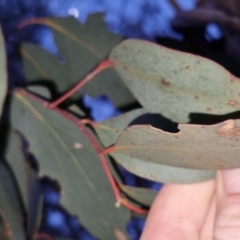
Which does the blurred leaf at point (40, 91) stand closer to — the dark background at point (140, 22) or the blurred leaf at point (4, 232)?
the dark background at point (140, 22)

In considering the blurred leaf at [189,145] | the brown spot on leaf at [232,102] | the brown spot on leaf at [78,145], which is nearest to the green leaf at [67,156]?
the brown spot on leaf at [78,145]

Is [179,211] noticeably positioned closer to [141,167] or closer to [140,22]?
[141,167]

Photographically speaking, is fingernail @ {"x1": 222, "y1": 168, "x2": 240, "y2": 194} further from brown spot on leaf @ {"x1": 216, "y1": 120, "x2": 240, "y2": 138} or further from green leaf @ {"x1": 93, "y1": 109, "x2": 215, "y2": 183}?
brown spot on leaf @ {"x1": 216, "y1": 120, "x2": 240, "y2": 138}

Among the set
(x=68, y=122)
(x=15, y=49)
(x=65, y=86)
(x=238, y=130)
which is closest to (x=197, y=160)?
(x=238, y=130)

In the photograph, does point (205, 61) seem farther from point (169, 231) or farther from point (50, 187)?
point (50, 187)

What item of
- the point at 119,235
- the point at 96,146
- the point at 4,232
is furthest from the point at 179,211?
the point at 4,232
